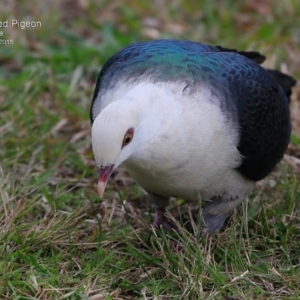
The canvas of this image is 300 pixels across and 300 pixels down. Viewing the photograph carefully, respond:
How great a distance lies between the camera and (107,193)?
552 centimetres

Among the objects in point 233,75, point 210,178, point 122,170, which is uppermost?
point 233,75

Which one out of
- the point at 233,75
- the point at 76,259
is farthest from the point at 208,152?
the point at 76,259

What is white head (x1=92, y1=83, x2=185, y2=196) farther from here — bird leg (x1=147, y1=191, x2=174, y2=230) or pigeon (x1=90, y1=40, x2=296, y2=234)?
bird leg (x1=147, y1=191, x2=174, y2=230)

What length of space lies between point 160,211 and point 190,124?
1114 mm

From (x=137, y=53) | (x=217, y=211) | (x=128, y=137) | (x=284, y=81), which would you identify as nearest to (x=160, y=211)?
(x=217, y=211)

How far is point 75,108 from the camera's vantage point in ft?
21.2

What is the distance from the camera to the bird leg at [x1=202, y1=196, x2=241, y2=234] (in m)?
4.94

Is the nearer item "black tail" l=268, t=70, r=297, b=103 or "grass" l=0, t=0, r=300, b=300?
"grass" l=0, t=0, r=300, b=300

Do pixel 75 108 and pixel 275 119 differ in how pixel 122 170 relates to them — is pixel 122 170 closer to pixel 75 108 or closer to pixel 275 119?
pixel 75 108

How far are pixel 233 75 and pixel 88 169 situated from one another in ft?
4.86

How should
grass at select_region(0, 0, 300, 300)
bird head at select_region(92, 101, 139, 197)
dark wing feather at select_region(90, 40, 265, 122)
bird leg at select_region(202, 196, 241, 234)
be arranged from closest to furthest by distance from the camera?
bird head at select_region(92, 101, 139, 197) < grass at select_region(0, 0, 300, 300) < dark wing feather at select_region(90, 40, 265, 122) < bird leg at select_region(202, 196, 241, 234)

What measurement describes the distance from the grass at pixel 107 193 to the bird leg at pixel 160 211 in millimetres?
87

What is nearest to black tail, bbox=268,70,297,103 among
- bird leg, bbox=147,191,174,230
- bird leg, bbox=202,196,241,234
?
bird leg, bbox=202,196,241,234

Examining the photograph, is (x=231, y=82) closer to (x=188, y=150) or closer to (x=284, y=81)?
(x=188, y=150)
